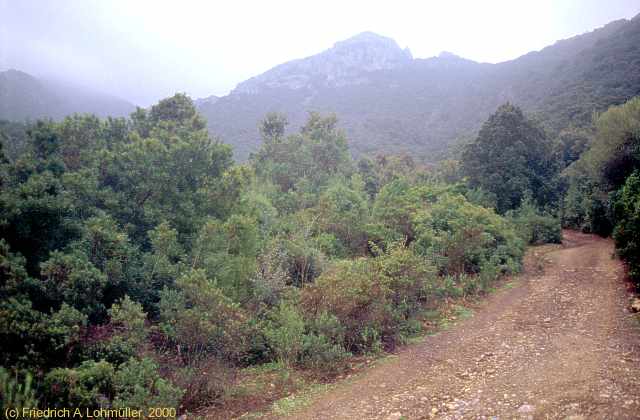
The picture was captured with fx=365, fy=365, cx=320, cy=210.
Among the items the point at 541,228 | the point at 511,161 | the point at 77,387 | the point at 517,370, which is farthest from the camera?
the point at 511,161

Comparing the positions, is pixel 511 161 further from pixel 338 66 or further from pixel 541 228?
pixel 338 66

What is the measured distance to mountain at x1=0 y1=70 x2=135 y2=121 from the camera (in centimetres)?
2305

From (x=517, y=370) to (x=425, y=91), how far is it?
7009cm

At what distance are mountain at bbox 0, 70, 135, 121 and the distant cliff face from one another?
124ft

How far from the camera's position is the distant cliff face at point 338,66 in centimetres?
7825

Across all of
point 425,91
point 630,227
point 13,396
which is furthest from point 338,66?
point 13,396

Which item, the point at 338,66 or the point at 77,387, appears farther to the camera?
the point at 338,66

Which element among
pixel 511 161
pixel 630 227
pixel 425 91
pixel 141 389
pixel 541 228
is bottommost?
pixel 541 228

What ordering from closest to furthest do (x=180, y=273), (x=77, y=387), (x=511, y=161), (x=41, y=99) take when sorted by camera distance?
(x=77, y=387) < (x=180, y=273) < (x=511, y=161) < (x=41, y=99)

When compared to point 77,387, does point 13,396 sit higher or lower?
higher

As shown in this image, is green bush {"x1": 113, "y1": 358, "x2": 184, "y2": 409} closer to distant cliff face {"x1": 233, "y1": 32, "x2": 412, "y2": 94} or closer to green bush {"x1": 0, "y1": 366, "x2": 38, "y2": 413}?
green bush {"x1": 0, "y1": 366, "x2": 38, "y2": 413}

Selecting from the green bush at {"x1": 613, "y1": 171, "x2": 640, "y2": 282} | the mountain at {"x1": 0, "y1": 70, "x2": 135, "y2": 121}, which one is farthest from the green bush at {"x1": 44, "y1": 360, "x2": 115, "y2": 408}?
the mountain at {"x1": 0, "y1": 70, "x2": 135, "y2": 121}

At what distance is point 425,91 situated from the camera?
68.5 m

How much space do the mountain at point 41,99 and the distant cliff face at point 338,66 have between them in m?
37.8
